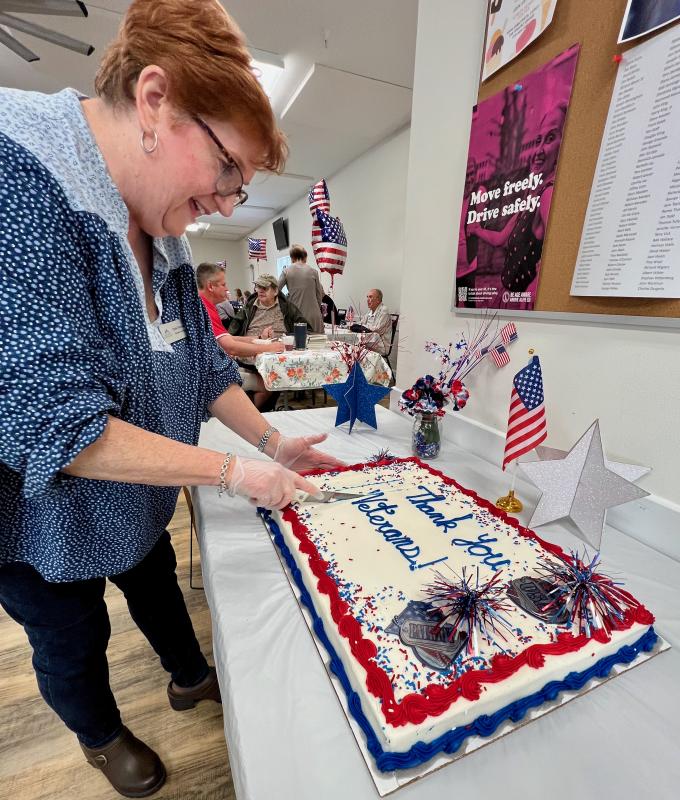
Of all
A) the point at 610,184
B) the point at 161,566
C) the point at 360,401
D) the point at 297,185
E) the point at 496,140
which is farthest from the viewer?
the point at 297,185

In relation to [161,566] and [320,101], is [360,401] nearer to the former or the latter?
[161,566]

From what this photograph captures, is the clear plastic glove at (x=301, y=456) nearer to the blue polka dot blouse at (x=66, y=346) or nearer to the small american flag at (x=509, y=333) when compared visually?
the blue polka dot blouse at (x=66, y=346)

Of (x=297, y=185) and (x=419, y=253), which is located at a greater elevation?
(x=297, y=185)

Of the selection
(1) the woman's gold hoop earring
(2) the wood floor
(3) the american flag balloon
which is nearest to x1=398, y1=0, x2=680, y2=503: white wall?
(1) the woman's gold hoop earring

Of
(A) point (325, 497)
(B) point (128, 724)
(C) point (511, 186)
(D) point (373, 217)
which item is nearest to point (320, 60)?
(D) point (373, 217)

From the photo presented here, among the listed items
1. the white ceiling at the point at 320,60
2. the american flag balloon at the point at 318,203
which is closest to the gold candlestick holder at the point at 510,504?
the white ceiling at the point at 320,60

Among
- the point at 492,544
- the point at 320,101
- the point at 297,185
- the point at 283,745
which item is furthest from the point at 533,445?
the point at 297,185

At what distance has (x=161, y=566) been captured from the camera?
0.88m

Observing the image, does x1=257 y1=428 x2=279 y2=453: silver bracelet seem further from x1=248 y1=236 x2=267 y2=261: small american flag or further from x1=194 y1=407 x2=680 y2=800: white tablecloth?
x1=248 y1=236 x2=267 y2=261: small american flag

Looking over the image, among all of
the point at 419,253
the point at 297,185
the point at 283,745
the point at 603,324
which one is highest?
the point at 297,185

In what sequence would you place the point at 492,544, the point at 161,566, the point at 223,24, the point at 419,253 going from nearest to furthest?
the point at 223,24 < the point at 492,544 < the point at 161,566 < the point at 419,253

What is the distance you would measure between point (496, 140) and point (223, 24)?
790mm

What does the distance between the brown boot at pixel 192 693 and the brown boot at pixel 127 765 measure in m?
0.15

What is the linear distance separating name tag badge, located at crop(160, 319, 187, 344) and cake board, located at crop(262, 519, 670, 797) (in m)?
0.55
